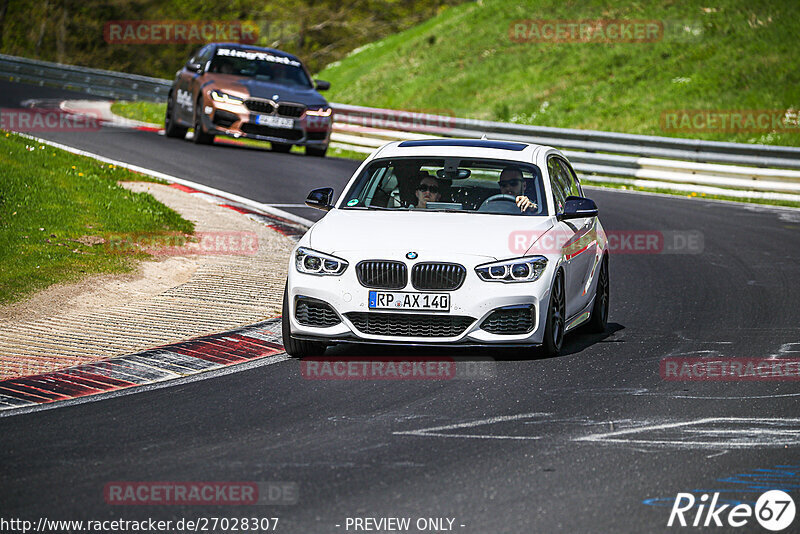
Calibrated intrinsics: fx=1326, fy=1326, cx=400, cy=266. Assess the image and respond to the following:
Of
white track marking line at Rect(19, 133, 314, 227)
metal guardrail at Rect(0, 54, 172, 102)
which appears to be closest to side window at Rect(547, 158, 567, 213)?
white track marking line at Rect(19, 133, 314, 227)

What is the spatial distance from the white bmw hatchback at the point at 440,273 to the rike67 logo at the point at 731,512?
3.22 metres

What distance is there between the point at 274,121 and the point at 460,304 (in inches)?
589

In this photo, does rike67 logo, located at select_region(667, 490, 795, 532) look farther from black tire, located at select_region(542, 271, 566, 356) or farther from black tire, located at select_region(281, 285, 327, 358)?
black tire, located at select_region(281, 285, 327, 358)

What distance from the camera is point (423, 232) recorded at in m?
9.59

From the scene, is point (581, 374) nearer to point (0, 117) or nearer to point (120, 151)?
point (120, 151)

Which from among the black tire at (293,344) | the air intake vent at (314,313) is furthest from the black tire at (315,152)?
Answer: the air intake vent at (314,313)

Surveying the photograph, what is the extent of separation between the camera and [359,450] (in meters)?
7.04

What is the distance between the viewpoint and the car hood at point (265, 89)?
23719 mm

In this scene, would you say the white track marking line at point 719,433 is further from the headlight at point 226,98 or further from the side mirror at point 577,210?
the headlight at point 226,98

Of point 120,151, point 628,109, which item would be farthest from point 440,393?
point 628,109

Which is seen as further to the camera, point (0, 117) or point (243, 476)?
point (0, 117)

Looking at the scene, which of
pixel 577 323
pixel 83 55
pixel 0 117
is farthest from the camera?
pixel 83 55

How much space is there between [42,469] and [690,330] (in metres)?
6.44

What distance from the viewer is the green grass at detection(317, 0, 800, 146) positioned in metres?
33.4
